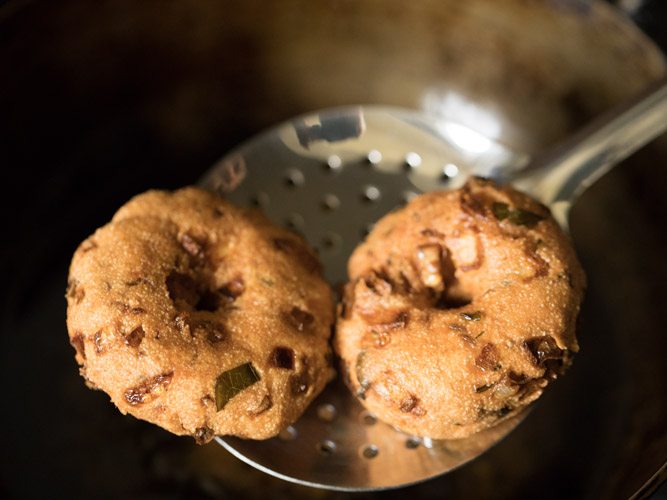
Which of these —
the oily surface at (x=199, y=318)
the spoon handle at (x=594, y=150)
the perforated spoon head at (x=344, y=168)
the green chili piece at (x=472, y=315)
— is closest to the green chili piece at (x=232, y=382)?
the oily surface at (x=199, y=318)

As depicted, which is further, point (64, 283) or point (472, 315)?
point (64, 283)

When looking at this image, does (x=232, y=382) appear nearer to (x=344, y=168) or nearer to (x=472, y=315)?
(x=472, y=315)

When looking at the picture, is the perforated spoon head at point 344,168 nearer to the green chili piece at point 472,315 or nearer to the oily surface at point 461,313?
the oily surface at point 461,313

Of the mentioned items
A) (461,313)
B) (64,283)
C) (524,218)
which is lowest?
(64,283)

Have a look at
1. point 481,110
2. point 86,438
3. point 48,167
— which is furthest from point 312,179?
point 86,438

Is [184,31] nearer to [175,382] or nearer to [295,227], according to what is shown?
[295,227]

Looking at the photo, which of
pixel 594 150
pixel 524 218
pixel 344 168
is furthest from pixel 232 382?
pixel 594 150
